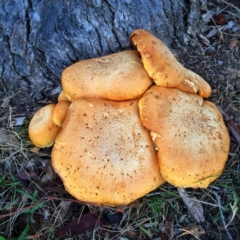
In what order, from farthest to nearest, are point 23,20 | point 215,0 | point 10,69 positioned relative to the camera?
1. point 215,0
2. point 10,69
3. point 23,20

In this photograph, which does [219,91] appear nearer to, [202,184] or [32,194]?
[202,184]

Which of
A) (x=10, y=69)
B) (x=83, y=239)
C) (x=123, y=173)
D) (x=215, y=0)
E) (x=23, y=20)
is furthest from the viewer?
(x=215, y=0)

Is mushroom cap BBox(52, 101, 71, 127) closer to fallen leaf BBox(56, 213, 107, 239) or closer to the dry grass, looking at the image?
the dry grass

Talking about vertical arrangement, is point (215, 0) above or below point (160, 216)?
above

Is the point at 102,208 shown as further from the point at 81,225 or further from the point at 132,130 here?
the point at 132,130

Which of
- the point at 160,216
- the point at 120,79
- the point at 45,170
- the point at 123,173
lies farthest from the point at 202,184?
the point at 45,170

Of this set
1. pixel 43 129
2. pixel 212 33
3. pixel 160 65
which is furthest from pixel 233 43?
pixel 43 129

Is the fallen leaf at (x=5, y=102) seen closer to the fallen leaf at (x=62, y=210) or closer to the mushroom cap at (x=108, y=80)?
the mushroom cap at (x=108, y=80)
